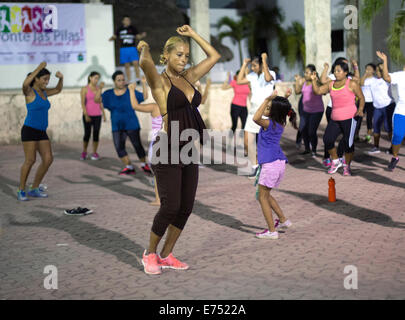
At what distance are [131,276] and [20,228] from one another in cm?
275

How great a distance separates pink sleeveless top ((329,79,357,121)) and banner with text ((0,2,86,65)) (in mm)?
10258

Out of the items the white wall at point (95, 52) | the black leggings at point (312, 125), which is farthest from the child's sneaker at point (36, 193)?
the white wall at point (95, 52)

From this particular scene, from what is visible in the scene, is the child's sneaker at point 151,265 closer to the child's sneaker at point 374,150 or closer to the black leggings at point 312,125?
the black leggings at point 312,125

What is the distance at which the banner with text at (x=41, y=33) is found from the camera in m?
18.3

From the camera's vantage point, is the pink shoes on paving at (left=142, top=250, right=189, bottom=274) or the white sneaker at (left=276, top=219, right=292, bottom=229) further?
the white sneaker at (left=276, top=219, right=292, bottom=229)

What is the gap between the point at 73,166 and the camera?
1355cm

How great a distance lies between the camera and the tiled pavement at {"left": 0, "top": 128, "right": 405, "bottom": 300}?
529 cm

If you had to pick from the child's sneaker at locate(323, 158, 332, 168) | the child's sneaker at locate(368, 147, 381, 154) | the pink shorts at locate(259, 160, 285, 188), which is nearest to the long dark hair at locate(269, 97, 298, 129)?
the pink shorts at locate(259, 160, 285, 188)

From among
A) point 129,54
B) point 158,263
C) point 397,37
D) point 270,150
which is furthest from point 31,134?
point 397,37

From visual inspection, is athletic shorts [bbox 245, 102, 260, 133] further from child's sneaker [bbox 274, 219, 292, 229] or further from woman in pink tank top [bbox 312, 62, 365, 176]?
child's sneaker [bbox 274, 219, 292, 229]

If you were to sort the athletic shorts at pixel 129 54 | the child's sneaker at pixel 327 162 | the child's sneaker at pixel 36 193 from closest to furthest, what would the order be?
the child's sneaker at pixel 36 193 → the child's sneaker at pixel 327 162 → the athletic shorts at pixel 129 54

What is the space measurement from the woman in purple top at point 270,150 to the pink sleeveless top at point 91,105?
295 inches

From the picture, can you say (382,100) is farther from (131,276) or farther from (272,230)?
(131,276)
